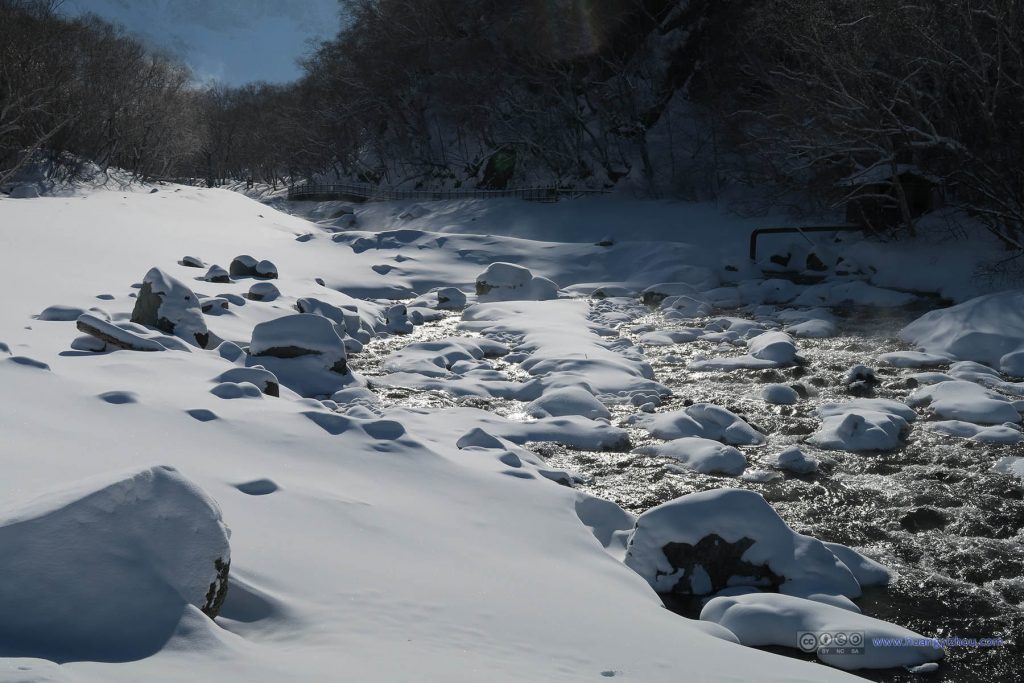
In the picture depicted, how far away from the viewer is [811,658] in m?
4.09

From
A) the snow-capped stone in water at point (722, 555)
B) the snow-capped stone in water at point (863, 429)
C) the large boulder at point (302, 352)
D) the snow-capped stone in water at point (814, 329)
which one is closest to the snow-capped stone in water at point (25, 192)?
the large boulder at point (302, 352)

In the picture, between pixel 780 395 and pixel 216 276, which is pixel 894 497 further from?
pixel 216 276

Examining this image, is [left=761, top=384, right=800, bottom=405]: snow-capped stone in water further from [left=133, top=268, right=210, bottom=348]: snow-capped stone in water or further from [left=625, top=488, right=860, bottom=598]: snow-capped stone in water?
[left=133, top=268, right=210, bottom=348]: snow-capped stone in water

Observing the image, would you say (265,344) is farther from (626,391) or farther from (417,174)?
(417,174)

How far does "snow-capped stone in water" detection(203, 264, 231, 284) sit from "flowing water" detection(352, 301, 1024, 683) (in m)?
4.58

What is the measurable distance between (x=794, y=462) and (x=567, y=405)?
2.30m

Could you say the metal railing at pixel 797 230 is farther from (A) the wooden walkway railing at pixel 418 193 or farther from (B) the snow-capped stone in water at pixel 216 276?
(B) the snow-capped stone in water at pixel 216 276

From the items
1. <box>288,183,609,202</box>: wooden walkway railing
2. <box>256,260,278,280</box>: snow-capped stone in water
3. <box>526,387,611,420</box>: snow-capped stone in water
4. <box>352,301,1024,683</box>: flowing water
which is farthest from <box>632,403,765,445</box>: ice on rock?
<box>288,183,609,202</box>: wooden walkway railing

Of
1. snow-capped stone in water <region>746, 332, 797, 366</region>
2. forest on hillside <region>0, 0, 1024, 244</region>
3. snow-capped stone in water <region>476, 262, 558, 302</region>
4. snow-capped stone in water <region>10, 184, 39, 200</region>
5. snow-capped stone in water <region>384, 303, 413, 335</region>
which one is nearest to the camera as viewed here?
snow-capped stone in water <region>746, 332, 797, 366</region>

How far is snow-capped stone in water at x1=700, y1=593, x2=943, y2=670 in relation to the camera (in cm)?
407

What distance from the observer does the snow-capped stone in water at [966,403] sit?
819cm

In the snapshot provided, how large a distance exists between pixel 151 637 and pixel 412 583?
1363mm

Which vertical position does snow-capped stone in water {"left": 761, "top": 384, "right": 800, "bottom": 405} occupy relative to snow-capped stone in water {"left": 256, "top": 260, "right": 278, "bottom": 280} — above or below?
below

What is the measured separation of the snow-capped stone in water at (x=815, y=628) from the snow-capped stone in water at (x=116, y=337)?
19.9 ft
